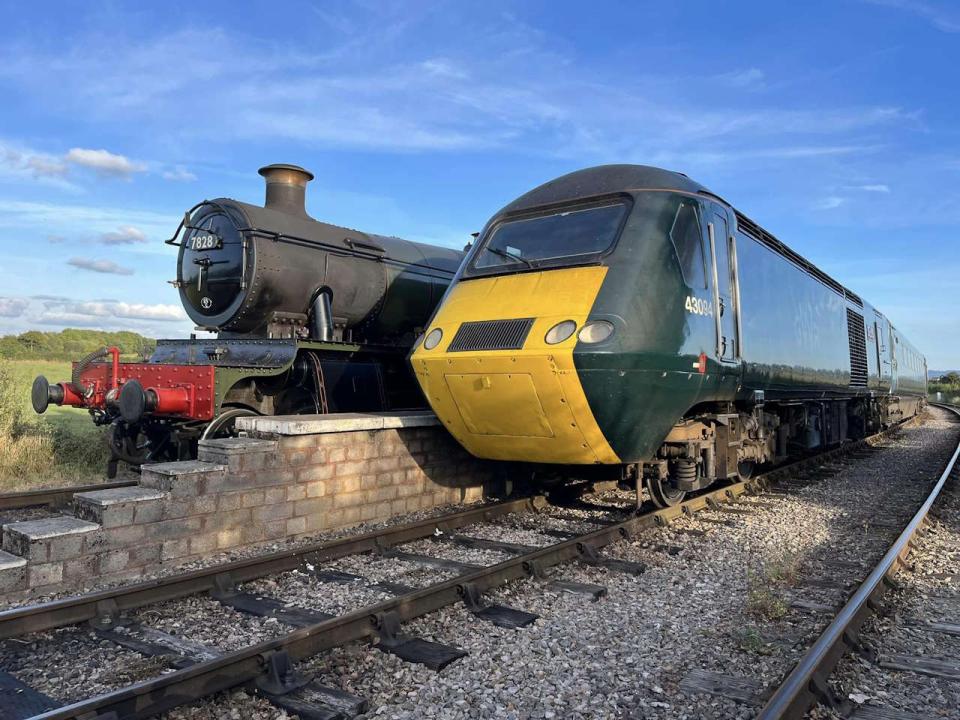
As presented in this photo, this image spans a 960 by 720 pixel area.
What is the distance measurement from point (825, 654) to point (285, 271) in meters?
6.55

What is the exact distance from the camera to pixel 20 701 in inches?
122

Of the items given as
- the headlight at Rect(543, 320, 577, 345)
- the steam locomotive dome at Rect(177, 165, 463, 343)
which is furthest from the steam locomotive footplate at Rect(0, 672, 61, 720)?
the steam locomotive dome at Rect(177, 165, 463, 343)

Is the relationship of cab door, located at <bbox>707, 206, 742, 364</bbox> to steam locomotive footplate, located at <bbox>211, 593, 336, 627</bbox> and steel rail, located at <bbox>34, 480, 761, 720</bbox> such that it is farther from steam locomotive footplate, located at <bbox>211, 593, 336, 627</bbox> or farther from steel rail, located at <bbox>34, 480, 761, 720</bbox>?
steam locomotive footplate, located at <bbox>211, 593, 336, 627</bbox>

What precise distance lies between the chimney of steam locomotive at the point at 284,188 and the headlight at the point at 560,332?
4.86m

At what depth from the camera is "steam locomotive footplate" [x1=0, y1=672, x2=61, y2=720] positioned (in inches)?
117

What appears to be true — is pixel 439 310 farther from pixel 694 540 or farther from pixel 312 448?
pixel 694 540

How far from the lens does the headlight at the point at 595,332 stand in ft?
17.3

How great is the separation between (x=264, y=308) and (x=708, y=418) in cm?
500

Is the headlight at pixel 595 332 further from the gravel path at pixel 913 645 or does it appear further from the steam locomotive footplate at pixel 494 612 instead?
the gravel path at pixel 913 645

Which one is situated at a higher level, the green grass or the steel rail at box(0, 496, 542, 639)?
the green grass

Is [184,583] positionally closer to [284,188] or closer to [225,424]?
[225,424]

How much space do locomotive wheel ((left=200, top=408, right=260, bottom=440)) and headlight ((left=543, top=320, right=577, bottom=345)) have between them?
3197 mm

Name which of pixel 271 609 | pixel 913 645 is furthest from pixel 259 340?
pixel 913 645

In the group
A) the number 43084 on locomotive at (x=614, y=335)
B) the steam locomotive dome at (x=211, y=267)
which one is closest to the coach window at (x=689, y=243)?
the number 43084 on locomotive at (x=614, y=335)
